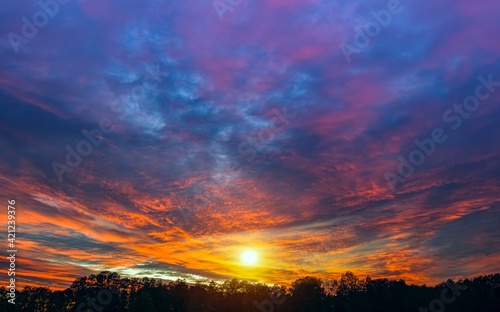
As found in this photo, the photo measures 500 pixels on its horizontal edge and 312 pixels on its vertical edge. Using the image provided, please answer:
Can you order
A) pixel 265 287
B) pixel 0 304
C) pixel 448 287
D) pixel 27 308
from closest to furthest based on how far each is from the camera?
pixel 0 304 < pixel 27 308 < pixel 448 287 < pixel 265 287

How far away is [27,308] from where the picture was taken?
11919 cm

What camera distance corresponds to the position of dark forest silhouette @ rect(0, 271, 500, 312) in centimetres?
10725

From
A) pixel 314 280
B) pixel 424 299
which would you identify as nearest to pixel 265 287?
pixel 314 280

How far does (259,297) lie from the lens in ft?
447

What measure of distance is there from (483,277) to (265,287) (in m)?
73.6

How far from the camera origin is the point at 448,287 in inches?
A: 5039

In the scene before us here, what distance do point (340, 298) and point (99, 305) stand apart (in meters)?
75.1

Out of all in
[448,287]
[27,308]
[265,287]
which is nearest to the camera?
[27,308]

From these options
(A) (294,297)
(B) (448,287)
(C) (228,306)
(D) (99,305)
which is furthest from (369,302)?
(D) (99,305)

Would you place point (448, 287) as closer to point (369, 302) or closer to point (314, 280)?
point (369, 302)

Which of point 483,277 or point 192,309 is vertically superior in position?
point 483,277

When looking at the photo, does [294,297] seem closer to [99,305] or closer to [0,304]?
[99,305]

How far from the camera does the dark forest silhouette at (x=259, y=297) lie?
107 meters

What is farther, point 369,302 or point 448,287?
point 448,287
